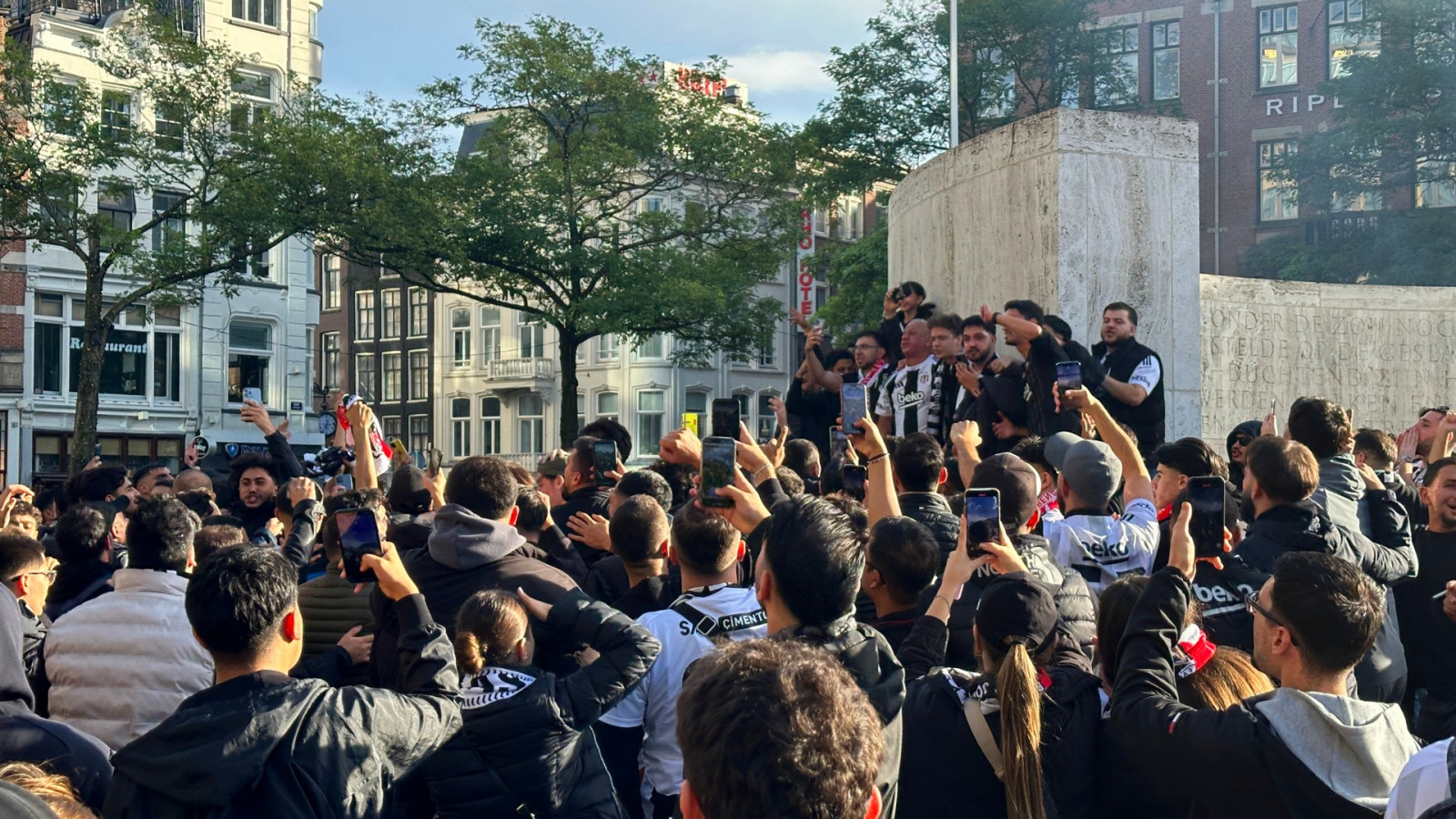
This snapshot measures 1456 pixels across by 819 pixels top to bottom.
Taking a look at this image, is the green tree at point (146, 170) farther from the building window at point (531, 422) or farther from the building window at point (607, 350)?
the building window at point (531, 422)

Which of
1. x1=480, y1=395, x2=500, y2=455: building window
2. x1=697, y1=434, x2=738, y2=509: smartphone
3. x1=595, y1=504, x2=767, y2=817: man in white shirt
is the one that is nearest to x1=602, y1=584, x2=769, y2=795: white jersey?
x1=595, y1=504, x2=767, y2=817: man in white shirt

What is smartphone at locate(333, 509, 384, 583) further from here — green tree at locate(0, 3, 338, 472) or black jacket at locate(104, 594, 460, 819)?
green tree at locate(0, 3, 338, 472)

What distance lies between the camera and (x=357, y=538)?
3.65m

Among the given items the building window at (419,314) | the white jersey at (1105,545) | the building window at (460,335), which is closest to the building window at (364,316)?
the building window at (419,314)

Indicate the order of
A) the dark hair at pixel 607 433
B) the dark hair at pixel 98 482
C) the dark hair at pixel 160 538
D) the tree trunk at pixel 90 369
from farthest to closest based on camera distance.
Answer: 1. the tree trunk at pixel 90 369
2. the dark hair at pixel 98 482
3. the dark hair at pixel 607 433
4. the dark hair at pixel 160 538

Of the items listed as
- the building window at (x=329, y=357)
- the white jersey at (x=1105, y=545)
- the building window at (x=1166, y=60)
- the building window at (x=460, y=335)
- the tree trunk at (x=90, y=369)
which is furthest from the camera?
the building window at (x=329, y=357)

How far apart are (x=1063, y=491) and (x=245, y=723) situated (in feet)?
11.5

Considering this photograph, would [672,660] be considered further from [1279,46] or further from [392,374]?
[392,374]

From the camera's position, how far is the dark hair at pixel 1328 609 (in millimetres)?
3299

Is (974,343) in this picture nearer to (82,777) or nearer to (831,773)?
(82,777)

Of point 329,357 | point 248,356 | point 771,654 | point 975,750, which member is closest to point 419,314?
point 329,357

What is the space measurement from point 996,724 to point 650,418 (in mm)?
53266

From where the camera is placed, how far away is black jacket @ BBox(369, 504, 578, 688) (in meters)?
4.45

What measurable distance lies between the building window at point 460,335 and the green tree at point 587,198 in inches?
1093
